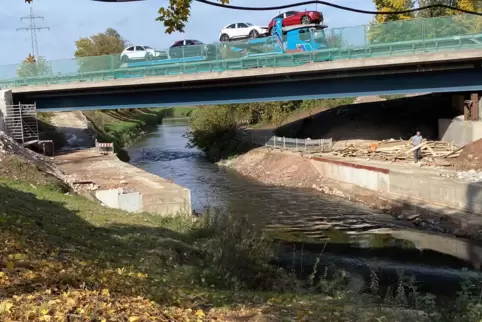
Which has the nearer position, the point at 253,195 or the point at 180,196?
the point at 180,196

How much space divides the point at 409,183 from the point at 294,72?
9310 mm

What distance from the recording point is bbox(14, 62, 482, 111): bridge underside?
28.8 metres

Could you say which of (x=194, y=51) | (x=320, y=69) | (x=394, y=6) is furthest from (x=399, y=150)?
(x=394, y=6)

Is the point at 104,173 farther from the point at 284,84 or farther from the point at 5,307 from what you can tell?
the point at 5,307

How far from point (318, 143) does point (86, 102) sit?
55.2 feet

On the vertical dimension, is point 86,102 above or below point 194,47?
below

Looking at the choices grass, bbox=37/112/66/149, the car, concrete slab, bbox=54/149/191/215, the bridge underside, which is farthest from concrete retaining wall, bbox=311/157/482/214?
grass, bbox=37/112/66/149

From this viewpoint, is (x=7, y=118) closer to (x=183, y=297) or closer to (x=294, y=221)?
(x=294, y=221)

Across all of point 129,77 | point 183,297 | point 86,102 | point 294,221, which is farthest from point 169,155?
point 183,297

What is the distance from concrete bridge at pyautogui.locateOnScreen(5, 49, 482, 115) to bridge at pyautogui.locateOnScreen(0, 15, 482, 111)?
0.05m

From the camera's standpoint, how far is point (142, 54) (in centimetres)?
3700

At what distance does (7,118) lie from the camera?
129 feet

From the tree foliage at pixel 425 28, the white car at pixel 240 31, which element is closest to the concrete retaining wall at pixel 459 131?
the tree foliage at pixel 425 28

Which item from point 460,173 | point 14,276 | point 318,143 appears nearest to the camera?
point 14,276
